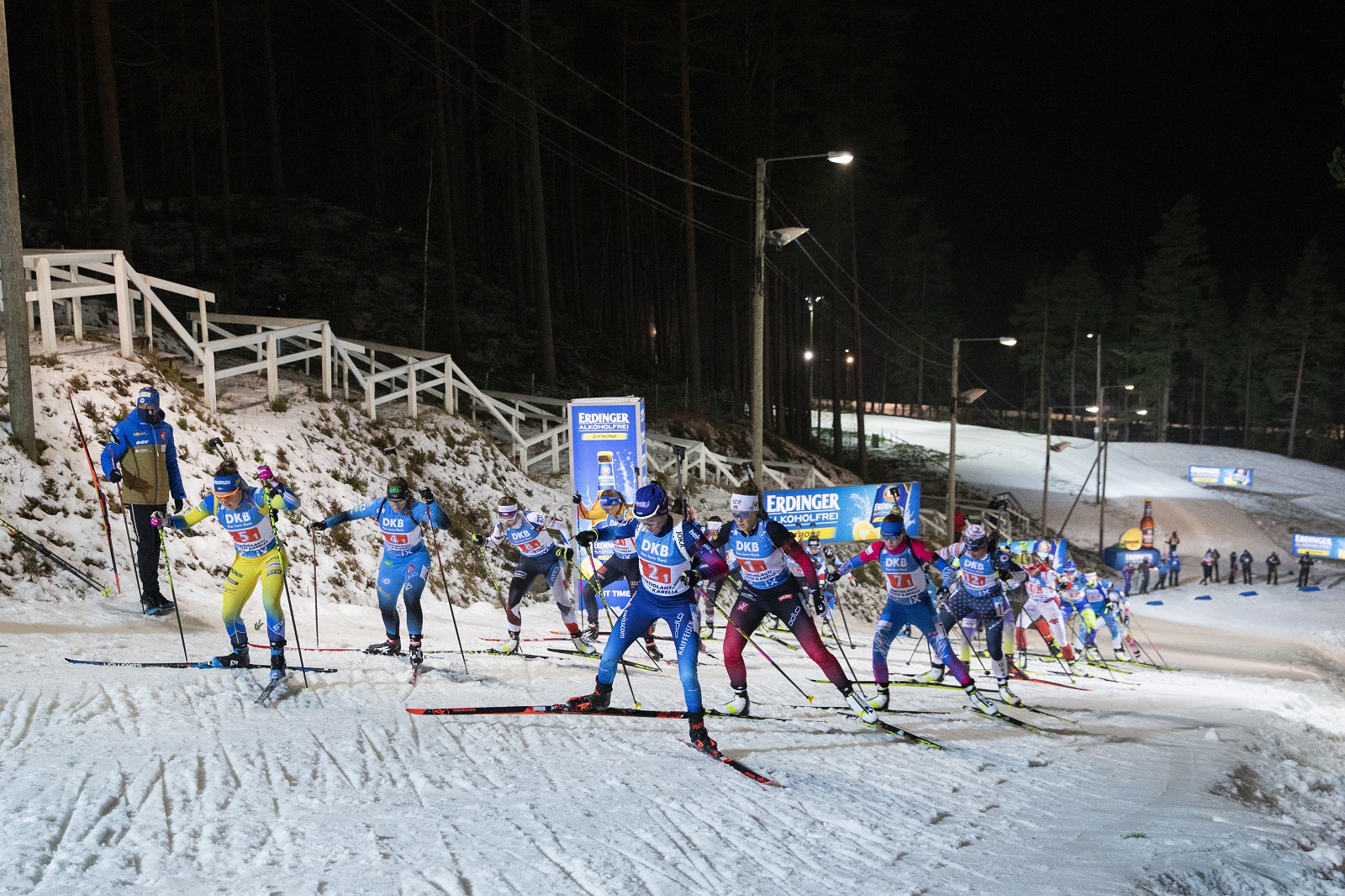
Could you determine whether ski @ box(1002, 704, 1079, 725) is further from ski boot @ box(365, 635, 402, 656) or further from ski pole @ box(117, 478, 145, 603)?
ski pole @ box(117, 478, 145, 603)

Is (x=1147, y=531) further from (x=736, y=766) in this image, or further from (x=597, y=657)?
(x=736, y=766)

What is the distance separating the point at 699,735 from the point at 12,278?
10075 mm

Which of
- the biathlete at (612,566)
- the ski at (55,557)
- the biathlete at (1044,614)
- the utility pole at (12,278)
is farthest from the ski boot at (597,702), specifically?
the biathlete at (1044,614)

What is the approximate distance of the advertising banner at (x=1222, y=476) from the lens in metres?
53.6

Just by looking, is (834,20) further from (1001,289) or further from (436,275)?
(1001,289)

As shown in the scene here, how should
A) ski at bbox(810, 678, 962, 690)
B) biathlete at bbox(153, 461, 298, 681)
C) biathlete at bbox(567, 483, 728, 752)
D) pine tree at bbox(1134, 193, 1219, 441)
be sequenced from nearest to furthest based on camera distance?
biathlete at bbox(567, 483, 728, 752)
biathlete at bbox(153, 461, 298, 681)
ski at bbox(810, 678, 962, 690)
pine tree at bbox(1134, 193, 1219, 441)

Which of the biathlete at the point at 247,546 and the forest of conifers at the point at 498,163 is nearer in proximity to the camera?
the biathlete at the point at 247,546

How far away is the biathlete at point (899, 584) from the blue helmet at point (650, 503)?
10.7ft

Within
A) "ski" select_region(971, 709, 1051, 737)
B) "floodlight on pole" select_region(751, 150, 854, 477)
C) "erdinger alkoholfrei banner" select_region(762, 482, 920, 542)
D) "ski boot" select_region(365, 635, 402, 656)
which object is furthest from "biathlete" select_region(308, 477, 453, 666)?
"erdinger alkoholfrei banner" select_region(762, 482, 920, 542)

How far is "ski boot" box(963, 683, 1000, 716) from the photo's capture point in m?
9.84

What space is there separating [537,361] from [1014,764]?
27.1 metres

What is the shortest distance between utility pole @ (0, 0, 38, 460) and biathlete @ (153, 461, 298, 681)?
13.0 ft

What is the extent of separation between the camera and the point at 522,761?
6625 millimetres

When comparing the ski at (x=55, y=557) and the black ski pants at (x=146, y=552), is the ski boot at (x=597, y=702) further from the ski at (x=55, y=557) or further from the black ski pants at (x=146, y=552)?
the ski at (x=55, y=557)
